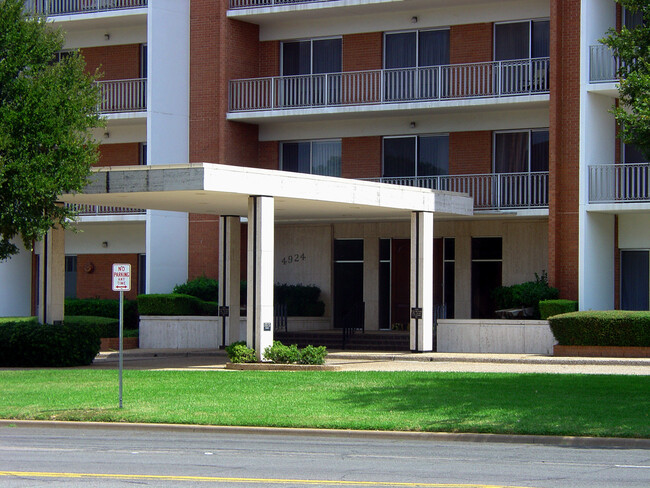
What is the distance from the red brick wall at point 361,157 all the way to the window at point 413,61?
1.89m

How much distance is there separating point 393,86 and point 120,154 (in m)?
10.9

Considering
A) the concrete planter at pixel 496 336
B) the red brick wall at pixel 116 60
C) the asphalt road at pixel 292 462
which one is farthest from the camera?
the red brick wall at pixel 116 60

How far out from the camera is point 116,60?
131 feet

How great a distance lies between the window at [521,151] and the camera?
34.1 meters

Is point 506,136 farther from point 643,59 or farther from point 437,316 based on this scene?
point 643,59

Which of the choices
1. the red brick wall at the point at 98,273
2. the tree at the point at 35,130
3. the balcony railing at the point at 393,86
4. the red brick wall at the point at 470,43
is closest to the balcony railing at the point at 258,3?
the balcony railing at the point at 393,86

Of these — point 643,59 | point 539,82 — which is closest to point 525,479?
point 643,59

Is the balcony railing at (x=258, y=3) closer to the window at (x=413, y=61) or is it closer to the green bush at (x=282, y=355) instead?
the window at (x=413, y=61)

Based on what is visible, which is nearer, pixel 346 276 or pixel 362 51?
pixel 362 51

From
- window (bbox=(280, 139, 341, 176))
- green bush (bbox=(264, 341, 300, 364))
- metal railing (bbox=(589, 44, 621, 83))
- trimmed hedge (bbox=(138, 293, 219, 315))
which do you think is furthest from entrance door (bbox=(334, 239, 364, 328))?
green bush (bbox=(264, 341, 300, 364))

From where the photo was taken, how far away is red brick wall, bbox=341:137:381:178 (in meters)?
36.7

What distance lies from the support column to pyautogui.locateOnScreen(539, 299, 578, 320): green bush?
518 inches

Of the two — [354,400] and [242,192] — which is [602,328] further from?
[354,400]

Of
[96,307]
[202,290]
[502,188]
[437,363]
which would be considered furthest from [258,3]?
[437,363]
